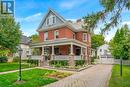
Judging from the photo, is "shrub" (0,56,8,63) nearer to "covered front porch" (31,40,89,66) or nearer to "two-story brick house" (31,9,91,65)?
"covered front porch" (31,40,89,66)

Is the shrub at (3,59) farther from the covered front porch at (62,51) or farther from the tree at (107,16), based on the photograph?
the tree at (107,16)

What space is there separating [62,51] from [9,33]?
349 inches

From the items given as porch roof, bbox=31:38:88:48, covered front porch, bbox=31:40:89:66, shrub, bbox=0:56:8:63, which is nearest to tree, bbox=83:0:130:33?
covered front porch, bbox=31:40:89:66

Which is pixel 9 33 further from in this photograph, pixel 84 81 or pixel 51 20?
pixel 84 81

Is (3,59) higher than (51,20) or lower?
lower

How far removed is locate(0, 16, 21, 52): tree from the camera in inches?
1133

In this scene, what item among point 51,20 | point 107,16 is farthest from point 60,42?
point 107,16

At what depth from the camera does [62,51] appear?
112ft

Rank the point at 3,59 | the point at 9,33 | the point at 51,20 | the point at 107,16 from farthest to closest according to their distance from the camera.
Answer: the point at 3,59
the point at 51,20
the point at 9,33
the point at 107,16

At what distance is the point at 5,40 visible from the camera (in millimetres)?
28391

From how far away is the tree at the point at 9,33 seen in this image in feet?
94.4

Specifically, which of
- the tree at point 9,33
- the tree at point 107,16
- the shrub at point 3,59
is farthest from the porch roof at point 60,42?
the tree at point 107,16

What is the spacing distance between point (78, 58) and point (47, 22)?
8.80 m

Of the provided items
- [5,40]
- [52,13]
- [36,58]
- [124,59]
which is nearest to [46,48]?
[36,58]
